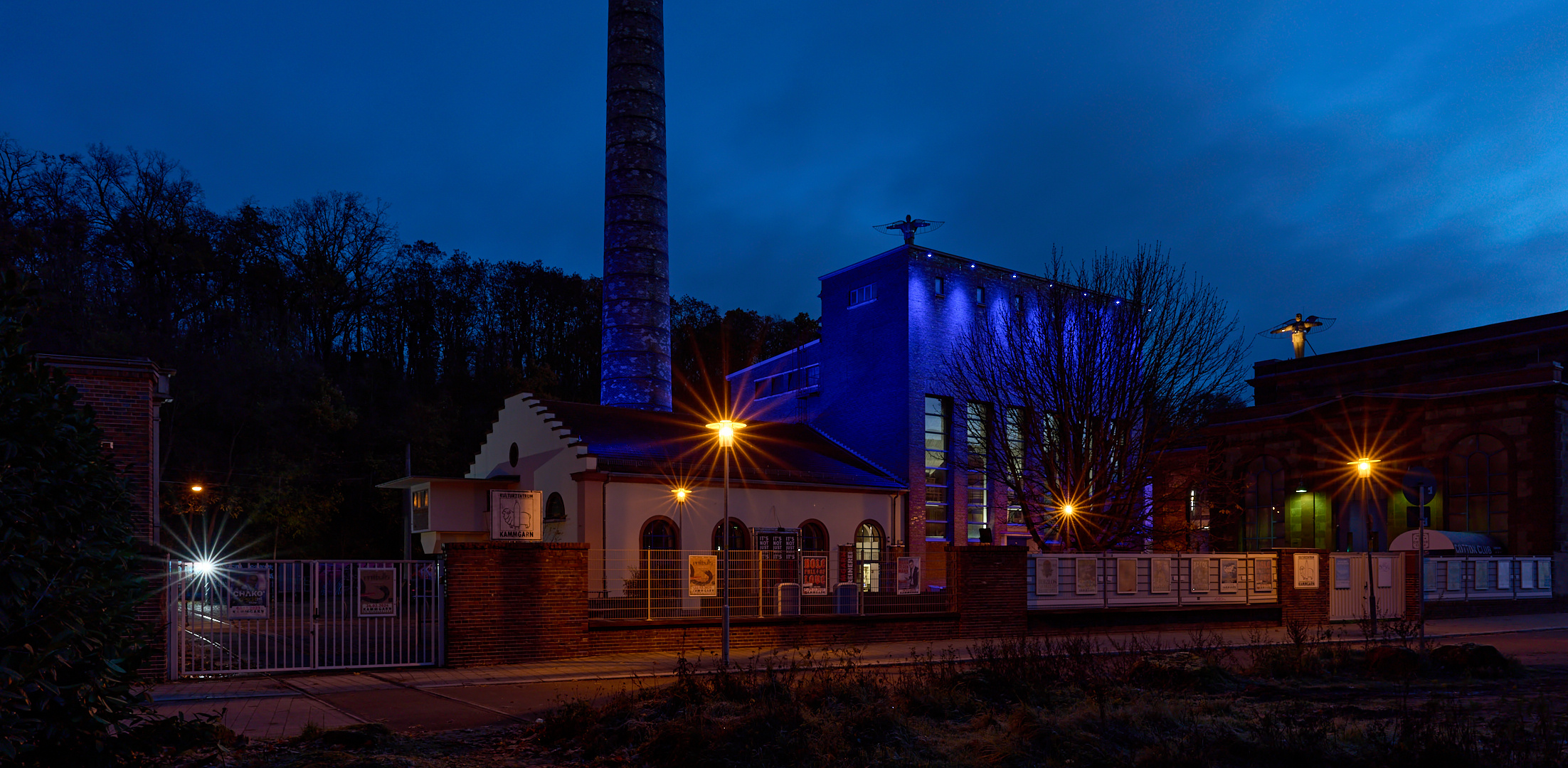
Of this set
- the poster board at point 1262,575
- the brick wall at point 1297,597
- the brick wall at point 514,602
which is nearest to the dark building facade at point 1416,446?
the brick wall at point 1297,597

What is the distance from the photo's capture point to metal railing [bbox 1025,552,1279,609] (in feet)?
74.2

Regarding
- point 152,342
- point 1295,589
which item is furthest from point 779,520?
point 152,342

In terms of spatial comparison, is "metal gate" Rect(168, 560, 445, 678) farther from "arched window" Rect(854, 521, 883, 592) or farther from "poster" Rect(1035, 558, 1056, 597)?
"arched window" Rect(854, 521, 883, 592)

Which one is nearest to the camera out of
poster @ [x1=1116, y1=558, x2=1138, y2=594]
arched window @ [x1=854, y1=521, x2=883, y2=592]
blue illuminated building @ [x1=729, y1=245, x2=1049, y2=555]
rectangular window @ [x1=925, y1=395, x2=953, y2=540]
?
poster @ [x1=1116, y1=558, x2=1138, y2=594]

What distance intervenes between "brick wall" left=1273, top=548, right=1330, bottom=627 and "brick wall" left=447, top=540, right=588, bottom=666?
1690 cm

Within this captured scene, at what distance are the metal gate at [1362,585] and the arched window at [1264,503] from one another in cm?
1594

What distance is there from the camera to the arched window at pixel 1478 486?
36.2 meters

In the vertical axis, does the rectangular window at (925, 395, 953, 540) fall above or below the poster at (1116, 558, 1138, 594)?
above

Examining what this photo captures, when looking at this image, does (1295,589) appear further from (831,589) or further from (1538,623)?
(831,589)

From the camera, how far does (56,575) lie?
5402mm

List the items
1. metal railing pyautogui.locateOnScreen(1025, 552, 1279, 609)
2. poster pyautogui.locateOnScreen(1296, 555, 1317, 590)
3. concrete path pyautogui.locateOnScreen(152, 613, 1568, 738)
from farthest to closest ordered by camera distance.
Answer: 1. poster pyautogui.locateOnScreen(1296, 555, 1317, 590)
2. metal railing pyautogui.locateOnScreen(1025, 552, 1279, 609)
3. concrete path pyautogui.locateOnScreen(152, 613, 1568, 738)

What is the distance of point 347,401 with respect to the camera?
5347cm

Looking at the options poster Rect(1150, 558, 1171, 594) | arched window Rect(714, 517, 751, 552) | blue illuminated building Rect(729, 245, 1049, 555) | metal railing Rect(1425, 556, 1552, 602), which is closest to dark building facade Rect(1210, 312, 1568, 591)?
metal railing Rect(1425, 556, 1552, 602)

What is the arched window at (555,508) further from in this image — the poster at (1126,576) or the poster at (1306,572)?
the poster at (1306,572)
